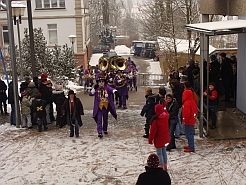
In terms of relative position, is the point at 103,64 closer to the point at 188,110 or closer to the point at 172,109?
the point at 172,109

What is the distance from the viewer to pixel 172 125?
912 centimetres

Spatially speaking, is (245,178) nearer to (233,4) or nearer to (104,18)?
(233,4)

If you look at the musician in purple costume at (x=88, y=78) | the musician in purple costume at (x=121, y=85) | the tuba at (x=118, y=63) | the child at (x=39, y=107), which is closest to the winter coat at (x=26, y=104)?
the child at (x=39, y=107)

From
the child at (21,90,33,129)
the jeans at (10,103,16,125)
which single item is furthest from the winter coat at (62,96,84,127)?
the jeans at (10,103,16,125)

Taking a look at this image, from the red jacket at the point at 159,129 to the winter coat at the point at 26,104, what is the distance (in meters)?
5.08

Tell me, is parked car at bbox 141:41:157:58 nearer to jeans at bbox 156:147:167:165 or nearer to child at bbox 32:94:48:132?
child at bbox 32:94:48:132

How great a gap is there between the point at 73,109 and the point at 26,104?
69.5 inches

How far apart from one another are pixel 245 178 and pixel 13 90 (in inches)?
291

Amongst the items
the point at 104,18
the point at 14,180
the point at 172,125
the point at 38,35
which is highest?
the point at 104,18

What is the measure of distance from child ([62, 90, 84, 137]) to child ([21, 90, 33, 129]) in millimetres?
1442

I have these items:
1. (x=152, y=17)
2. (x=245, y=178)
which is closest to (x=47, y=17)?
(x=152, y=17)

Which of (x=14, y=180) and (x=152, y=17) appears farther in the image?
(x=152, y=17)

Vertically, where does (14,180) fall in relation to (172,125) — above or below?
below

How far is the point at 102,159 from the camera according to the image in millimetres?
8961
